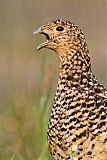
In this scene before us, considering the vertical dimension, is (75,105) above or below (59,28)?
below

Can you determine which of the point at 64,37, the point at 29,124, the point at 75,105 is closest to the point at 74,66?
the point at 64,37

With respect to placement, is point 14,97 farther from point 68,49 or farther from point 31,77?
point 31,77

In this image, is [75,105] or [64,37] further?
[64,37]

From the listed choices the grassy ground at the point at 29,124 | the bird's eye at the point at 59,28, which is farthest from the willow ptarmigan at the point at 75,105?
the grassy ground at the point at 29,124

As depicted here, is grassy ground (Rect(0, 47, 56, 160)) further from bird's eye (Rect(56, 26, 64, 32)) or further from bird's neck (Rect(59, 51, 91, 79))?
bird's eye (Rect(56, 26, 64, 32))

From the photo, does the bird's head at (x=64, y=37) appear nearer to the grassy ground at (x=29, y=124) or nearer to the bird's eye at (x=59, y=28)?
the bird's eye at (x=59, y=28)

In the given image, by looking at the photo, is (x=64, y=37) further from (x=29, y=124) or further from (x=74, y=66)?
(x=29, y=124)

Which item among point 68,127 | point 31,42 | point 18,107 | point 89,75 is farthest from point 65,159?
point 31,42

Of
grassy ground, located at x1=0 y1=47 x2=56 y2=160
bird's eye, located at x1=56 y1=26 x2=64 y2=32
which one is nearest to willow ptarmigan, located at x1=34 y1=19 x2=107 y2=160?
bird's eye, located at x1=56 y1=26 x2=64 y2=32
